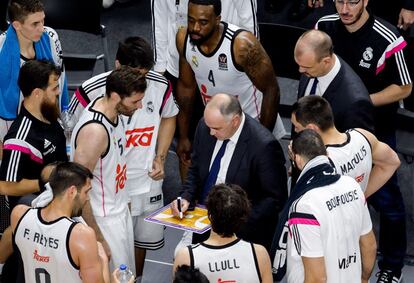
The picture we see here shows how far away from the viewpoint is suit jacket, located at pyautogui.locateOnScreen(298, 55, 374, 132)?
5711mm

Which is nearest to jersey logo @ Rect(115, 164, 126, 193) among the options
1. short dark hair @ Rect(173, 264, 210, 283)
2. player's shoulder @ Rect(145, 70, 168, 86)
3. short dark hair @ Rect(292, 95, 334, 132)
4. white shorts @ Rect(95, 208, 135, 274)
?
white shorts @ Rect(95, 208, 135, 274)

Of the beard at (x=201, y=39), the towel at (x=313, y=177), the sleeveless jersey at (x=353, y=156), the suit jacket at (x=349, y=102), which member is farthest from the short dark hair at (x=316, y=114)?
the beard at (x=201, y=39)

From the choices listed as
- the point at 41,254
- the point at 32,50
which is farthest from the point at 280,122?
the point at 41,254

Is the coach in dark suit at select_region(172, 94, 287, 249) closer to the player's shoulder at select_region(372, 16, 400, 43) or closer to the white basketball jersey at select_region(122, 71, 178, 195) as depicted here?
the white basketball jersey at select_region(122, 71, 178, 195)

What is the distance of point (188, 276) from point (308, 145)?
1.06 metres

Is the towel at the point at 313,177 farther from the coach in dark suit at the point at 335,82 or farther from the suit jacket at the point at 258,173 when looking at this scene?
the coach in dark suit at the point at 335,82

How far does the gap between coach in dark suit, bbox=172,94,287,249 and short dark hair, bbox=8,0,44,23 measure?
1.51 m

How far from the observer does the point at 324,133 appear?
5.25 metres

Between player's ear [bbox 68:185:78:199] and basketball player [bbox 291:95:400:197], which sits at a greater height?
basketball player [bbox 291:95:400:197]

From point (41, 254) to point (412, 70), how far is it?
3.68 metres

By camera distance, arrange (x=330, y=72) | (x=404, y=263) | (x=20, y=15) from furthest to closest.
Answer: (x=404, y=263), (x=20, y=15), (x=330, y=72)

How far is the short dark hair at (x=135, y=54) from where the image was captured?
18.9ft

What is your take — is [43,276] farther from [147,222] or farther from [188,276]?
[147,222]

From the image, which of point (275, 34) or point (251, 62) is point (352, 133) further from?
point (275, 34)
